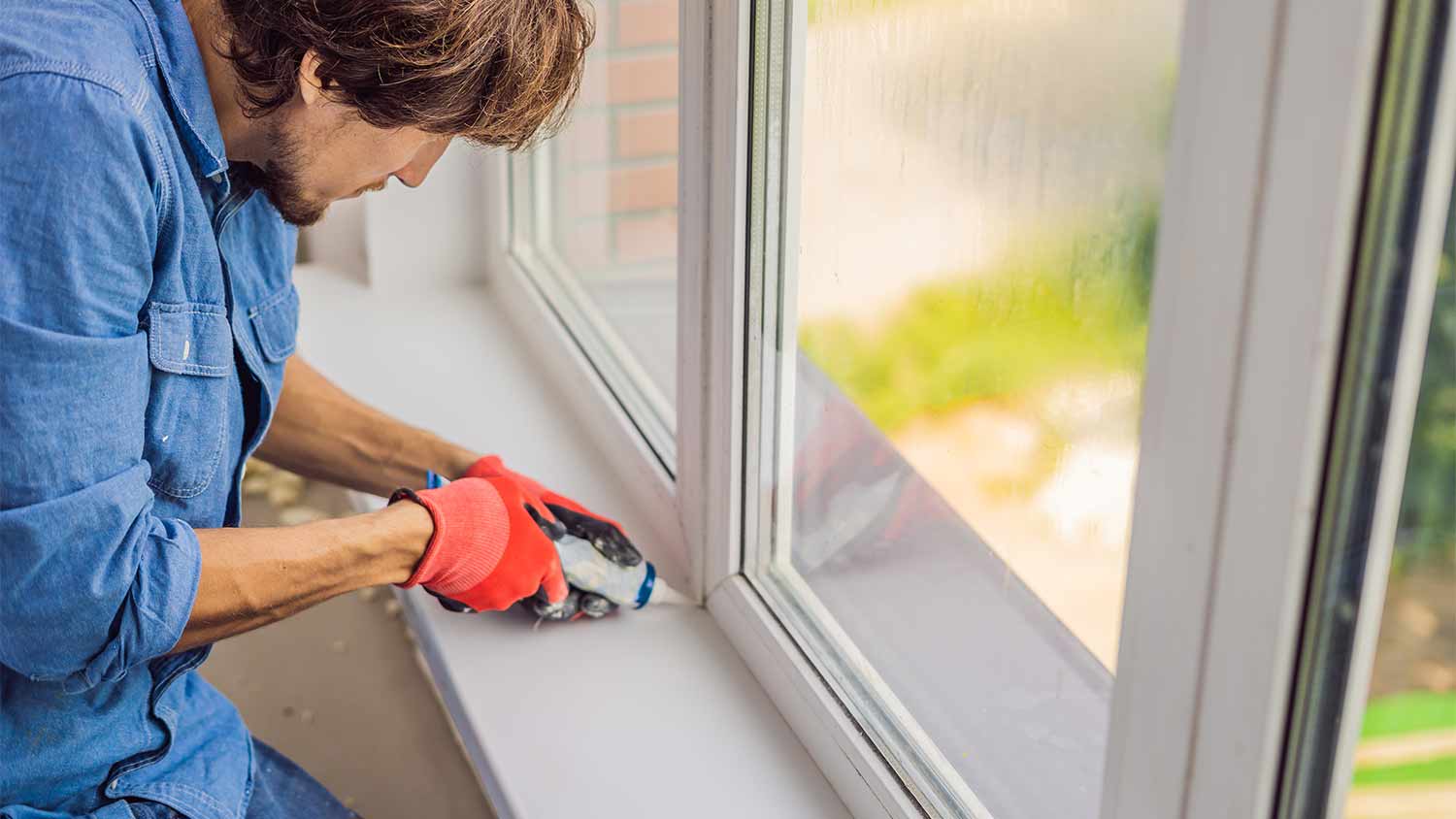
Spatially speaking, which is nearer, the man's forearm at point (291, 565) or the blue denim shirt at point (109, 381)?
the blue denim shirt at point (109, 381)

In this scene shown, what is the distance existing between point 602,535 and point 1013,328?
560 mm

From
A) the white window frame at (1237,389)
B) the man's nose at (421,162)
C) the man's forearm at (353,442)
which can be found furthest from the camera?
the man's forearm at (353,442)

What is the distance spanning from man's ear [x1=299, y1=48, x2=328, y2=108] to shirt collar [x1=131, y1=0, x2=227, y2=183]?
0.08 metres

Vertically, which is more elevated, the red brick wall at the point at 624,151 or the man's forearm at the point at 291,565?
the red brick wall at the point at 624,151

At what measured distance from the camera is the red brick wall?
1.54 metres

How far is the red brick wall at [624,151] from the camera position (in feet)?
5.05

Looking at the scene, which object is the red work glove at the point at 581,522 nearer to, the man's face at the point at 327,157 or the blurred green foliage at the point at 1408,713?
the man's face at the point at 327,157

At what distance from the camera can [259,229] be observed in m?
1.23

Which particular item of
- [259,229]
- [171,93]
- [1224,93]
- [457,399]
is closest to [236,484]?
[259,229]

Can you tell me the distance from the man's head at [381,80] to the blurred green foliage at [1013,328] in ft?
0.98

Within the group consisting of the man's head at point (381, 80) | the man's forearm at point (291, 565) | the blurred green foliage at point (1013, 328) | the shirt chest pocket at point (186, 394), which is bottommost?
the man's forearm at point (291, 565)

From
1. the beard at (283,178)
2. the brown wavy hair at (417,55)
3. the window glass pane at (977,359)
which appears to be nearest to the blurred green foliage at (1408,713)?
the window glass pane at (977,359)

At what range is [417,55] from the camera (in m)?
0.96

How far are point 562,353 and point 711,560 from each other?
1.63ft
